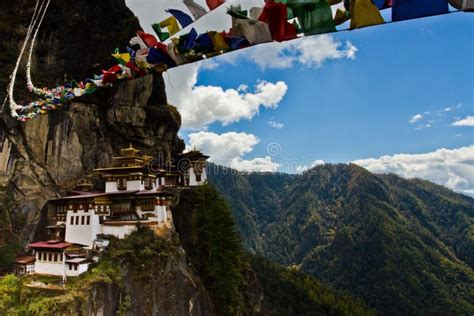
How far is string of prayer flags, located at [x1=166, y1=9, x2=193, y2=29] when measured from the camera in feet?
19.4

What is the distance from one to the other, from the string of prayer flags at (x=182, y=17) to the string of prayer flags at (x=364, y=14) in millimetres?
2614

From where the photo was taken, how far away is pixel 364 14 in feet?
14.8

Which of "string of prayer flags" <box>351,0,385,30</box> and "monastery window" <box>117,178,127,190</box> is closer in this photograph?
"string of prayer flags" <box>351,0,385,30</box>

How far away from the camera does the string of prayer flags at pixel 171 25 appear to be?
6.10 m

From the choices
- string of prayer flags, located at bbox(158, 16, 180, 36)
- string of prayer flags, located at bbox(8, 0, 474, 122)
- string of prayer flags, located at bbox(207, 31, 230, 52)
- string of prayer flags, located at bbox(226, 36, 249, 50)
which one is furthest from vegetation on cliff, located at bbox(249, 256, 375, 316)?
string of prayer flags, located at bbox(226, 36, 249, 50)

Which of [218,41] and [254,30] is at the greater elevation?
[218,41]

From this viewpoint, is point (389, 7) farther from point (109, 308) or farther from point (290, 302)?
point (290, 302)

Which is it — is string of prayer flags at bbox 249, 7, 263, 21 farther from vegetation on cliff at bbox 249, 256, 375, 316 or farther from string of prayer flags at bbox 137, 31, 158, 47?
vegetation on cliff at bbox 249, 256, 375, 316

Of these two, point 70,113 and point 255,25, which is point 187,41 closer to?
point 255,25

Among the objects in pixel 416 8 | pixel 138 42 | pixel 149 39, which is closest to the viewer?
pixel 416 8

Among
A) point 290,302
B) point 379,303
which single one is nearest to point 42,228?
point 290,302

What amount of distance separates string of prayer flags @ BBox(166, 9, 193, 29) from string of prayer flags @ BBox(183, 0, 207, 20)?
0.42ft

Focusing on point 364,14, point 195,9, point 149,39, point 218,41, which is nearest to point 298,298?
point 149,39

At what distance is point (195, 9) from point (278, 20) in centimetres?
149
